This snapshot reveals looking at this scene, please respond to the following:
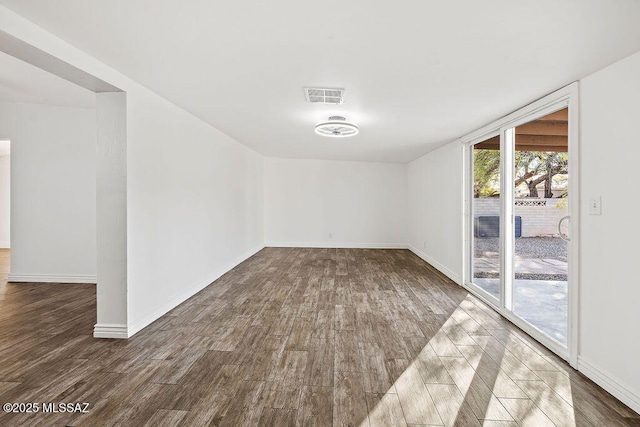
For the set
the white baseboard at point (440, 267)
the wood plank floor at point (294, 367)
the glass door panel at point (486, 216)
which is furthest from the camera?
the white baseboard at point (440, 267)

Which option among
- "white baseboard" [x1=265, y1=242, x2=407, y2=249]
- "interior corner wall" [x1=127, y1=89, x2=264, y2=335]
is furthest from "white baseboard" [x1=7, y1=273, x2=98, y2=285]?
"white baseboard" [x1=265, y1=242, x2=407, y2=249]

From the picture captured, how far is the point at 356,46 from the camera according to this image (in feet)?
6.81

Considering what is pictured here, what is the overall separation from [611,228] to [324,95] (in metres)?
2.51

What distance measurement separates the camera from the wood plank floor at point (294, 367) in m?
1.85

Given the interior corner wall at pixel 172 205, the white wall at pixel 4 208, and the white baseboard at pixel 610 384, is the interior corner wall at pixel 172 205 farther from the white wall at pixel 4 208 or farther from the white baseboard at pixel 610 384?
the white wall at pixel 4 208

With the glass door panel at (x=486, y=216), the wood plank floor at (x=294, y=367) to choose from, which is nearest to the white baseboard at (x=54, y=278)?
the wood plank floor at (x=294, y=367)

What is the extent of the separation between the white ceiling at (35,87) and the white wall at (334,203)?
4542mm

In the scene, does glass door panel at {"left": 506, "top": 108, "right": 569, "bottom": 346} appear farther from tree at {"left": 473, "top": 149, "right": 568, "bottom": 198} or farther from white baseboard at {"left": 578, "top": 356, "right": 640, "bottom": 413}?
white baseboard at {"left": 578, "top": 356, "right": 640, "bottom": 413}

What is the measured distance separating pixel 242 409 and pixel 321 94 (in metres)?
2.64

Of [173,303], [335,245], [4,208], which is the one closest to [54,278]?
[173,303]

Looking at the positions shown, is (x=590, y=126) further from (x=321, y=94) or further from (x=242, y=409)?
(x=242, y=409)

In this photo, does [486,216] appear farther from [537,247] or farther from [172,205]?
[172,205]

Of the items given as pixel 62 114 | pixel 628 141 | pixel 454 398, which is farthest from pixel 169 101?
pixel 628 141

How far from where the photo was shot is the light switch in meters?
2.26
